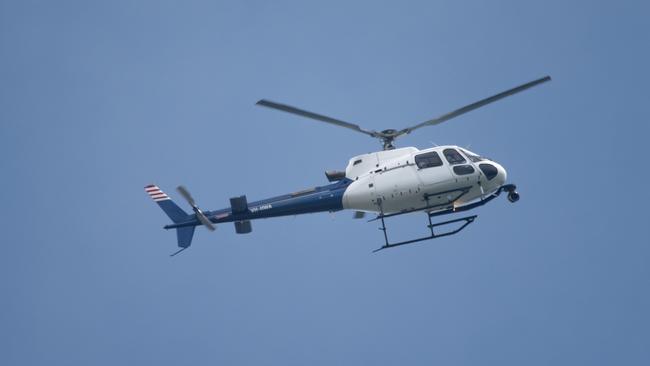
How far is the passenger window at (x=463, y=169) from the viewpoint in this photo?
14188 mm

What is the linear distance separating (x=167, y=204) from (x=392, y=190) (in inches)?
204

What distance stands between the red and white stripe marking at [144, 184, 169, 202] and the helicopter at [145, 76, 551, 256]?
82 cm

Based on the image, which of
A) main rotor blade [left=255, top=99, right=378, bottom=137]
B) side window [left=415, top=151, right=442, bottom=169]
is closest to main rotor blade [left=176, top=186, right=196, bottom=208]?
main rotor blade [left=255, top=99, right=378, bottom=137]

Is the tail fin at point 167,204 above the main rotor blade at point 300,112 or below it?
below

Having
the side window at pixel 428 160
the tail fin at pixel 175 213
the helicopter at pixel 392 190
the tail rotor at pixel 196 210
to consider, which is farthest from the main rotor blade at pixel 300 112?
the tail fin at pixel 175 213

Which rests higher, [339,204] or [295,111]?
[295,111]

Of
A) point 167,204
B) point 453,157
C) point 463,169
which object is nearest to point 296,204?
point 167,204

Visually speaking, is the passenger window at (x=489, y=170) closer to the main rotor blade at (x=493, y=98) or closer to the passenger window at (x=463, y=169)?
the passenger window at (x=463, y=169)

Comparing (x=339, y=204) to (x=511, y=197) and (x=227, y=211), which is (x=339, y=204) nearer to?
(x=227, y=211)

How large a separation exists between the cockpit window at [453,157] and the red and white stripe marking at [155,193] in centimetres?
636

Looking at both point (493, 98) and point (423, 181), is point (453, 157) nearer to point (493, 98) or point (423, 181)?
point (423, 181)

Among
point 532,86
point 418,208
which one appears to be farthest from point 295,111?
point 532,86

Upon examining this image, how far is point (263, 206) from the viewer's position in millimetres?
14797

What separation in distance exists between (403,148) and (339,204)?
1.83 meters
